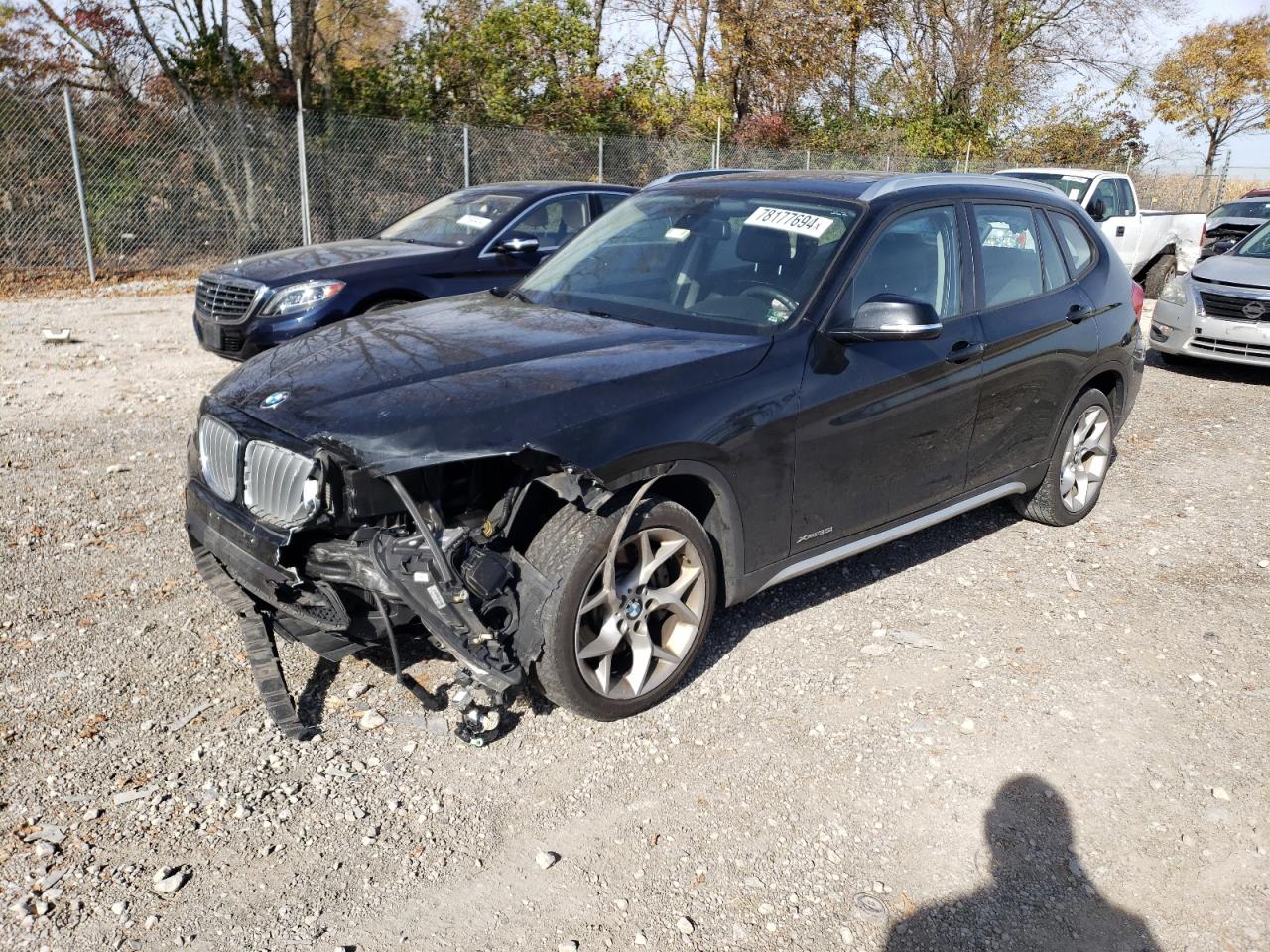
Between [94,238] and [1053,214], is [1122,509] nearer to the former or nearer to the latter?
[1053,214]

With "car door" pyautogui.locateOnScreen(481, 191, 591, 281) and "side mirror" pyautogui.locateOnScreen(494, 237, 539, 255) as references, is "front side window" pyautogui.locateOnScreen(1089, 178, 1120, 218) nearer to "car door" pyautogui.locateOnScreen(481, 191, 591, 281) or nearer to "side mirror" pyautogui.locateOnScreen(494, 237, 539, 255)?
"car door" pyautogui.locateOnScreen(481, 191, 591, 281)

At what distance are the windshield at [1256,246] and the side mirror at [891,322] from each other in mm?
8670

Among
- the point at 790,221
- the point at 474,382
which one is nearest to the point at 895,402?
the point at 790,221

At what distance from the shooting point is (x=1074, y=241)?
553 cm

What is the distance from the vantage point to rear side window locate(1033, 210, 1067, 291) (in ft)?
17.2

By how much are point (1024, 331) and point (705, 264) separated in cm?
165

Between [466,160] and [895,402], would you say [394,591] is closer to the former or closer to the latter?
[895,402]

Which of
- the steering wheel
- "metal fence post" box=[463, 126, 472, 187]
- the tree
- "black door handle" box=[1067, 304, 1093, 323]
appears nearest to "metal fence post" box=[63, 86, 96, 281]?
"metal fence post" box=[463, 126, 472, 187]

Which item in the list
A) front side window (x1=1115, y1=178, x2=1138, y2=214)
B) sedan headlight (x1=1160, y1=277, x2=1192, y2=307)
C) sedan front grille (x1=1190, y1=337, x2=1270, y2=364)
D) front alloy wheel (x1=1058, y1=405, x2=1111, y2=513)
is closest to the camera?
front alloy wheel (x1=1058, y1=405, x2=1111, y2=513)

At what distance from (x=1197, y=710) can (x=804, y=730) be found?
159 cm

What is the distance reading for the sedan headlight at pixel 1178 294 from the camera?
33.5 feet

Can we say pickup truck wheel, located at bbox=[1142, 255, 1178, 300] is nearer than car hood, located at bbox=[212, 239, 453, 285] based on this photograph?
No

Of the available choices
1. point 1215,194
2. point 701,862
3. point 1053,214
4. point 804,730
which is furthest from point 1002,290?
point 1215,194

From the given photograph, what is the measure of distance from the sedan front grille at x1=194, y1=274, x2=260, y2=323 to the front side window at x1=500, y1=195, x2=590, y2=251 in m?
2.15
